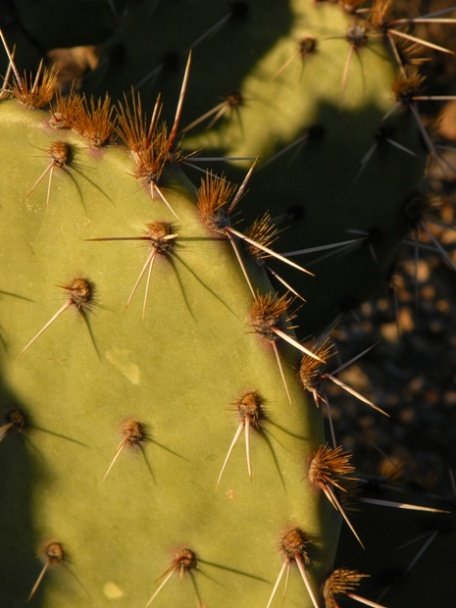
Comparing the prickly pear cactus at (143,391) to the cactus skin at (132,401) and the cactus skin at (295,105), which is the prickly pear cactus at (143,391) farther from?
the cactus skin at (295,105)

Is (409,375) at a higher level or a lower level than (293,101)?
higher

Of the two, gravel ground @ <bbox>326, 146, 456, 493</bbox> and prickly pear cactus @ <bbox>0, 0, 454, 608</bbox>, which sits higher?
gravel ground @ <bbox>326, 146, 456, 493</bbox>

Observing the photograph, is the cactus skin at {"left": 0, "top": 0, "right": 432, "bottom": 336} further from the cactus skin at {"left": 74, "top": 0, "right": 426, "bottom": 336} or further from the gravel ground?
the gravel ground

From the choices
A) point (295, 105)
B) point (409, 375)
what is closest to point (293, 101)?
point (295, 105)

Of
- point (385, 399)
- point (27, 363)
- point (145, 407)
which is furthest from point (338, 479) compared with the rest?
point (385, 399)

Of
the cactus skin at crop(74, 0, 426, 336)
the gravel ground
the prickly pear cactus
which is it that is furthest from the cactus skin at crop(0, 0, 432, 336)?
the gravel ground

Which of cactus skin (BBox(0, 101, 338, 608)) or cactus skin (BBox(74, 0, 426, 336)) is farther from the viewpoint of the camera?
cactus skin (BBox(74, 0, 426, 336))

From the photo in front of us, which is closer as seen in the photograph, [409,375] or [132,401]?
[132,401]

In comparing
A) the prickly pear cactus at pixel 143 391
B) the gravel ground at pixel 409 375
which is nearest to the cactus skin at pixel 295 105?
the prickly pear cactus at pixel 143 391

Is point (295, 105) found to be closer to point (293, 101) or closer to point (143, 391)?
point (293, 101)
